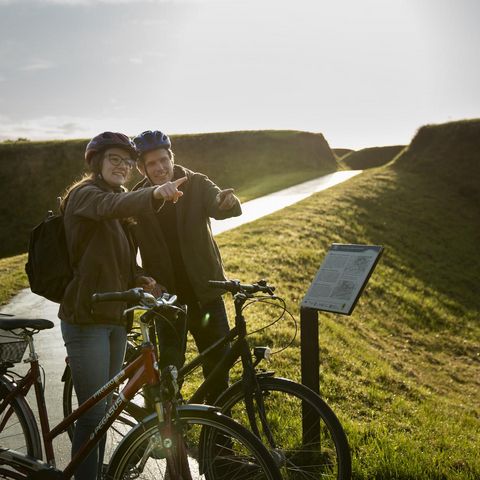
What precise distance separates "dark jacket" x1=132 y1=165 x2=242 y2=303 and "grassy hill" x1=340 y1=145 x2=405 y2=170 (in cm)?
7460

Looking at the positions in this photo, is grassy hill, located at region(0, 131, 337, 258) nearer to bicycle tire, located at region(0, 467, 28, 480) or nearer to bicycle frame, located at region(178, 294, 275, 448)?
bicycle frame, located at region(178, 294, 275, 448)

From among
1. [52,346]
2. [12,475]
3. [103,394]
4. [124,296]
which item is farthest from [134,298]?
[52,346]

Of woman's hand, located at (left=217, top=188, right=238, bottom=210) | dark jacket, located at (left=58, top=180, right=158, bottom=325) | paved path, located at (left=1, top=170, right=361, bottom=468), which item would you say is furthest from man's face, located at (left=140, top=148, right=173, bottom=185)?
paved path, located at (left=1, top=170, right=361, bottom=468)

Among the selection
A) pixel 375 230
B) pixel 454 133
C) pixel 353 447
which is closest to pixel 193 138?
pixel 454 133

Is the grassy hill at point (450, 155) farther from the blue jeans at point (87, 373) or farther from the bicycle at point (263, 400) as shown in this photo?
the blue jeans at point (87, 373)

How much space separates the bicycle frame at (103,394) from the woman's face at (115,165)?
115cm

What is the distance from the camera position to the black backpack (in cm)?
332

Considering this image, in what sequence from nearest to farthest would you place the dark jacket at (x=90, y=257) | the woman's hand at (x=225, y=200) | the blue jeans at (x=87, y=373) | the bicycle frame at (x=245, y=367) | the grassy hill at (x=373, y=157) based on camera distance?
the dark jacket at (x=90, y=257) → the blue jeans at (x=87, y=373) → the bicycle frame at (x=245, y=367) → the woman's hand at (x=225, y=200) → the grassy hill at (x=373, y=157)

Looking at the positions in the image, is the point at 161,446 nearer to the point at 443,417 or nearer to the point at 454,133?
the point at 443,417

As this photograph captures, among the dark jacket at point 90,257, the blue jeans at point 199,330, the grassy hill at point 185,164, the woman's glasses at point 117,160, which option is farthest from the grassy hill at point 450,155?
the dark jacket at point 90,257

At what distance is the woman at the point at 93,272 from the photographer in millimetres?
3270

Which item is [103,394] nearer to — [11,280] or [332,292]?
[332,292]

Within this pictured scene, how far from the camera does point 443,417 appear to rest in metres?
6.94

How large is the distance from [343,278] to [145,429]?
78.4 inches
